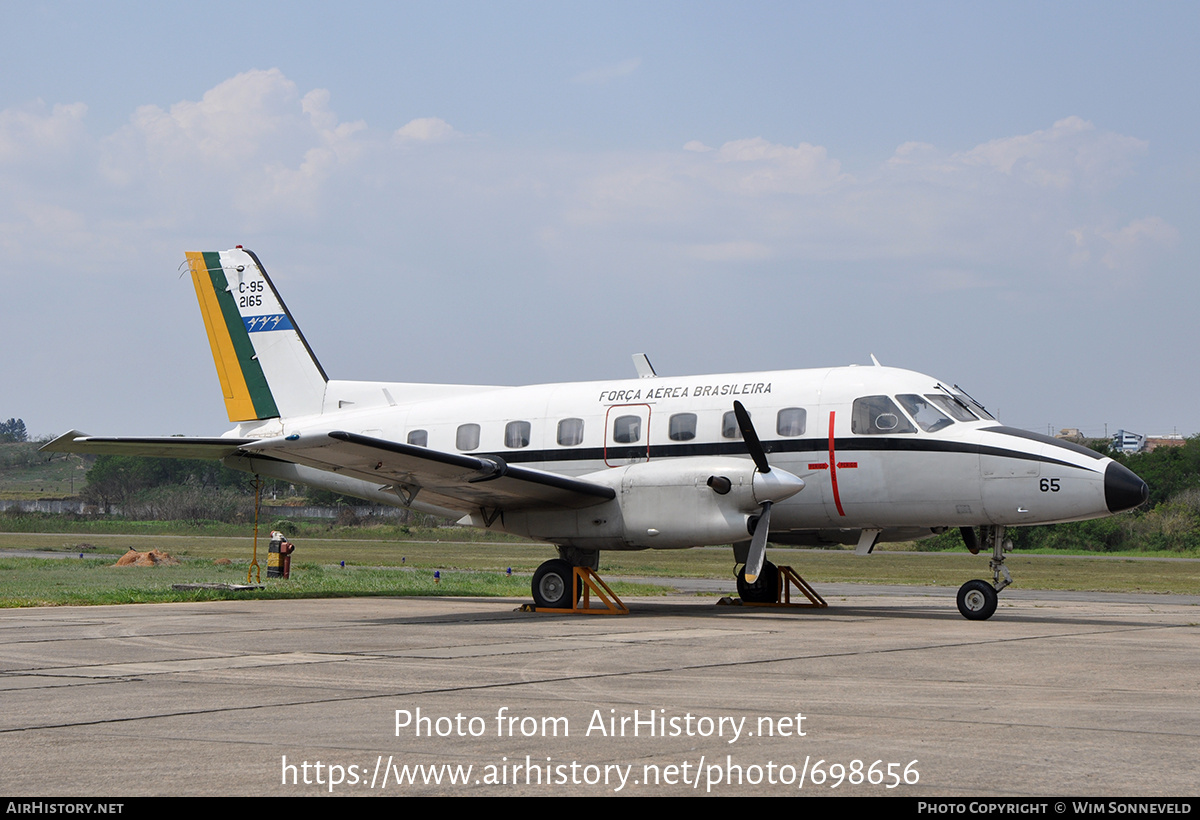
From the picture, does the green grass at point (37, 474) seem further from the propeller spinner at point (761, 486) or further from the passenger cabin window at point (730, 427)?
the propeller spinner at point (761, 486)

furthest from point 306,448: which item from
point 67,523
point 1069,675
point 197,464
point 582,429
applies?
point 197,464

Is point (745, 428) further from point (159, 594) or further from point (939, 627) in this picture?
point (159, 594)

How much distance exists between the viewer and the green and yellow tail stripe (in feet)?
79.4

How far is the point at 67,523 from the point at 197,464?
3479 centimetres

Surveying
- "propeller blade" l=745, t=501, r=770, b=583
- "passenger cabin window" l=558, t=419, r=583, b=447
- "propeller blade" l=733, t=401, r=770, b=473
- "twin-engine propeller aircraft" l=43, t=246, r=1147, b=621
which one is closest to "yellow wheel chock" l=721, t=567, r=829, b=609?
"twin-engine propeller aircraft" l=43, t=246, r=1147, b=621

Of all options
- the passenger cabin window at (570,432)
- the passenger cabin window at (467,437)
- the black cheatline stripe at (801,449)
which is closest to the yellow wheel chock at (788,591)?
the black cheatline stripe at (801,449)

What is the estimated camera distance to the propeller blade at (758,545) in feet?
57.2

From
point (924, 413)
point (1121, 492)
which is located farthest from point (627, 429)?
point (1121, 492)

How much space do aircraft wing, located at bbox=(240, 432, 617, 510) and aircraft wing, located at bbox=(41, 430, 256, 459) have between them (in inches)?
66.4

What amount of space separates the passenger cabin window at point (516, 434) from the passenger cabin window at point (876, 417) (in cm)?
583

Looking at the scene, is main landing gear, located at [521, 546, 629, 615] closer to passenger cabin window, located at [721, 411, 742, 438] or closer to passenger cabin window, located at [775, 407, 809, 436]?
passenger cabin window, located at [721, 411, 742, 438]

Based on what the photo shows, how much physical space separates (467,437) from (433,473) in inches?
141

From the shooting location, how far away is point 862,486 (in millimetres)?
17891

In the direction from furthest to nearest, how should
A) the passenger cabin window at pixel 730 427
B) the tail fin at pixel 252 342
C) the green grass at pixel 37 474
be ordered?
the green grass at pixel 37 474 < the tail fin at pixel 252 342 < the passenger cabin window at pixel 730 427
